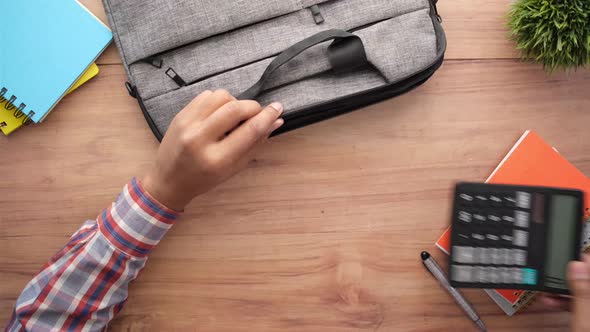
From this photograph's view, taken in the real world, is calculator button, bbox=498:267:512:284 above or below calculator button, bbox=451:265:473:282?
below

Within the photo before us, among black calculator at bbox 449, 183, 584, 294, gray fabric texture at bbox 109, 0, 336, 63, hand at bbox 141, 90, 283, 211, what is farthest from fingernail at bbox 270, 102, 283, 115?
black calculator at bbox 449, 183, 584, 294

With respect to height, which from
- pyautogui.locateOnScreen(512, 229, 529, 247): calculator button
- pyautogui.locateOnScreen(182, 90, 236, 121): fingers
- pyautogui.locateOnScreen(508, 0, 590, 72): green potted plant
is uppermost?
pyautogui.locateOnScreen(182, 90, 236, 121): fingers

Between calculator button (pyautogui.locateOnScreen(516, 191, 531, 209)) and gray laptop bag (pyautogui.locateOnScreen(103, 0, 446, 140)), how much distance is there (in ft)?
0.68

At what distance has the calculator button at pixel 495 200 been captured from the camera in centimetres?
58

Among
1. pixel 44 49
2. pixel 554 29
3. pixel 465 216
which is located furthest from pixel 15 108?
pixel 554 29

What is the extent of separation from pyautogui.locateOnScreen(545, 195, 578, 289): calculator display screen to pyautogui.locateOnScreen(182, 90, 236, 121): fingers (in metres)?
0.44

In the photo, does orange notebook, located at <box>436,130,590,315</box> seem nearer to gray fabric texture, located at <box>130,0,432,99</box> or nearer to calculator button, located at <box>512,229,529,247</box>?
calculator button, located at <box>512,229,529,247</box>

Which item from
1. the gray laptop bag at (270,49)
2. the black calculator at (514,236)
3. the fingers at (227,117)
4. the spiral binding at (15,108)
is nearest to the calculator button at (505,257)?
the black calculator at (514,236)

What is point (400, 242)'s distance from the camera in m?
0.68

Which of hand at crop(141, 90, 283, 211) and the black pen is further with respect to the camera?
the black pen

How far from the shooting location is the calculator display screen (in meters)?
0.57

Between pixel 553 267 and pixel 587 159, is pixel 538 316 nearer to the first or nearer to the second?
pixel 553 267

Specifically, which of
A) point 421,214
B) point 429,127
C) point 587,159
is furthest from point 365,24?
point 587,159

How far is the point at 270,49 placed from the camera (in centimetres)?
64
